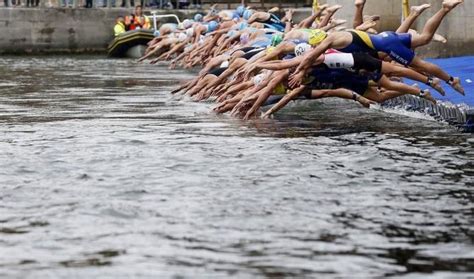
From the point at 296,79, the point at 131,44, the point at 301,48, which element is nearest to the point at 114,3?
the point at 131,44

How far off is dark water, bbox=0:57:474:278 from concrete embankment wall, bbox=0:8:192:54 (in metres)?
28.8

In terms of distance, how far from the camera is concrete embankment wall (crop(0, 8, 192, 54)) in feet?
152

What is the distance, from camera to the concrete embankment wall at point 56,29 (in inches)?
1826

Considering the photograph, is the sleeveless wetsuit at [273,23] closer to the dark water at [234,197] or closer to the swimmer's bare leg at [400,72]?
the dark water at [234,197]

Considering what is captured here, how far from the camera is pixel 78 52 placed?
47625 millimetres

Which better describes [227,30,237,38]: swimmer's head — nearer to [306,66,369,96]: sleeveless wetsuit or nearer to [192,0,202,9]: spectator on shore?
[306,66,369,96]: sleeveless wetsuit

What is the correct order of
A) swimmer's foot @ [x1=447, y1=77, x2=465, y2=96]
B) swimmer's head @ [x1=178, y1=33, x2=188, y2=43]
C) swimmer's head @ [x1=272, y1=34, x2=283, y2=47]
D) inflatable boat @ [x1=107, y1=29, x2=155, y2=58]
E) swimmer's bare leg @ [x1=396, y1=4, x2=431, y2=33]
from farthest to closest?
inflatable boat @ [x1=107, y1=29, x2=155, y2=58] < swimmer's head @ [x1=178, y1=33, x2=188, y2=43] < swimmer's head @ [x1=272, y1=34, x2=283, y2=47] < swimmer's foot @ [x1=447, y1=77, x2=465, y2=96] < swimmer's bare leg @ [x1=396, y1=4, x2=431, y2=33]

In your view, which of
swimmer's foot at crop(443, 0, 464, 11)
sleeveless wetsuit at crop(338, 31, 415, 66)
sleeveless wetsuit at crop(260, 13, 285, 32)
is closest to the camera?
swimmer's foot at crop(443, 0, 464, 11)

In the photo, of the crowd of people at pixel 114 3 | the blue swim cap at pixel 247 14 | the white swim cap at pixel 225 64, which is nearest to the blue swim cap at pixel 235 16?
the blue swim cap at pixel 247 14

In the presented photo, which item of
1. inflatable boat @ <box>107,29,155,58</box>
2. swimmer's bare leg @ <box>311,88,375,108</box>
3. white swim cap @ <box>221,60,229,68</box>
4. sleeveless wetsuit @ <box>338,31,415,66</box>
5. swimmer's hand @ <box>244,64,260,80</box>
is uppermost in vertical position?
sleeveless wetsuit @ <box>338,31,415,66</box>

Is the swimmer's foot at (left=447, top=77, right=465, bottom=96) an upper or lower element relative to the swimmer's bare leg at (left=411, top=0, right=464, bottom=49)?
lower

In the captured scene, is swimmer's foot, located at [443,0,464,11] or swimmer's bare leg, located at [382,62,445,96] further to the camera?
swimmer's bare leg, located at [382,62,445,96]

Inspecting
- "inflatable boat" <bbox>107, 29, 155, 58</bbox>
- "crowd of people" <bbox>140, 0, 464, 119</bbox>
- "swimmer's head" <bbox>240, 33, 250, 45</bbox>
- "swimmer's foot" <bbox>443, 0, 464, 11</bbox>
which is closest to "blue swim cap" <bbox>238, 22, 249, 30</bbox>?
"swimmer's head" <bbox>240, 33, 250, 45</bbox>

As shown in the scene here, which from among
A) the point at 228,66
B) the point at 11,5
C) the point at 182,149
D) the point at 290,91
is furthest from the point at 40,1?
the point at 182,149
